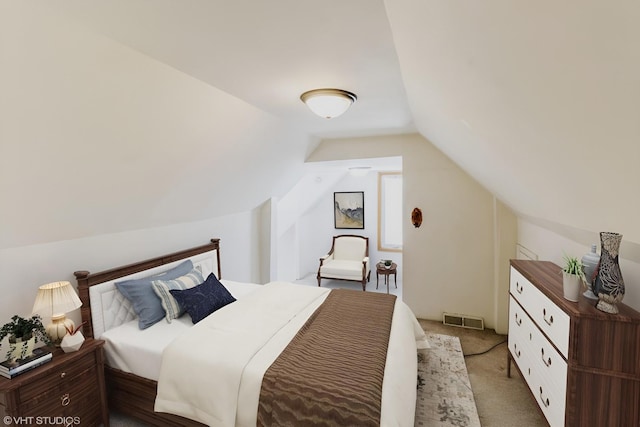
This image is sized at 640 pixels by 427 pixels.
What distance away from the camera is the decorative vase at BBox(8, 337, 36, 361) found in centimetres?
175

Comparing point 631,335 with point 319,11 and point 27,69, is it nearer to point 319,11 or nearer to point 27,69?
point 319,11

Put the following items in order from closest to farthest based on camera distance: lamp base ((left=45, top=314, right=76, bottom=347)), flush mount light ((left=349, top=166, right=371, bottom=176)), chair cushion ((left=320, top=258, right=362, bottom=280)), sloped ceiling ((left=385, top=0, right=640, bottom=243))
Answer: sloped ceiling ((left=385, top=0, right=640, bottom=243)), lamp base ((left=45, top=314, right=76, bottom=347)), flush mount light ((left=349, top=166, right=371, bottom=176)), chair cushion ((left=320, top=258, right=362, bottom=280))

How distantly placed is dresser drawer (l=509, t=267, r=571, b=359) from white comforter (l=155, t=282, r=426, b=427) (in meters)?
0.87

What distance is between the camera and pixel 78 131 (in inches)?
67.2

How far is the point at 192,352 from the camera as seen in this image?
1.99 metres

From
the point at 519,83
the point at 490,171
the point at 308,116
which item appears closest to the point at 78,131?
the point at 308,116

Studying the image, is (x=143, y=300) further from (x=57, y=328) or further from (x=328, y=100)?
(x=328, y=100)

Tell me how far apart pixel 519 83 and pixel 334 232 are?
530 centimetres

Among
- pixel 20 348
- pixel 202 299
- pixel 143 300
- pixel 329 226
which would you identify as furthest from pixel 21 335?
pixel 329 226

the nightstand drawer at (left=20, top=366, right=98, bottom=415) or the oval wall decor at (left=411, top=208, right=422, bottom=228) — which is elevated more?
the oval wall decor at (left=411, top=208, right=422, bottom=228)

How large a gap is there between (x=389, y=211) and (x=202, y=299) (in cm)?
411

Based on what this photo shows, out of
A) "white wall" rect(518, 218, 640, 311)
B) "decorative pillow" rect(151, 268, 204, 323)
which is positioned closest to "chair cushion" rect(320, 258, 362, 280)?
"white wall" rect(518, 218, 640, 311)

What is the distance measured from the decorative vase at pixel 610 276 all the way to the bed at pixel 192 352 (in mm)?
1152

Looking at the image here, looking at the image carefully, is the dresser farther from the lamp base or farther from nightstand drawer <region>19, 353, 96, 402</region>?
the lamp base
